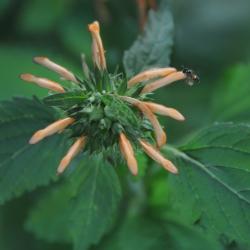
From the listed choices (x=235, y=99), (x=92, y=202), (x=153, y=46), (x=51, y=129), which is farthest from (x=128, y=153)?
(x=235, y=99)

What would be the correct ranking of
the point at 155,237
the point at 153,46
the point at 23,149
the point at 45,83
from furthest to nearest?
the point at 155,237
the point at 153,46
the point at 23,149
the point at 45,83

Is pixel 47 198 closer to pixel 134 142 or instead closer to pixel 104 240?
pixel 104 240

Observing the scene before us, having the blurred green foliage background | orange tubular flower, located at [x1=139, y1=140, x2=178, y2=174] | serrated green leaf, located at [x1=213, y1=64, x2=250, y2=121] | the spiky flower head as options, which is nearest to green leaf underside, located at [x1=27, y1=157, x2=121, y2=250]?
the spiky flower head

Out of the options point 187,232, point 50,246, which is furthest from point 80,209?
point 50,246

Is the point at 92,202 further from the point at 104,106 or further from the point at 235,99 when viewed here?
the point at 235,99

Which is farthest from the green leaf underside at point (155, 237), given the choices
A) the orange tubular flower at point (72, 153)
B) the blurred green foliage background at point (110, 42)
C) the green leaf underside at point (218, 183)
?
the orange tubular flower at point (72, 153)
